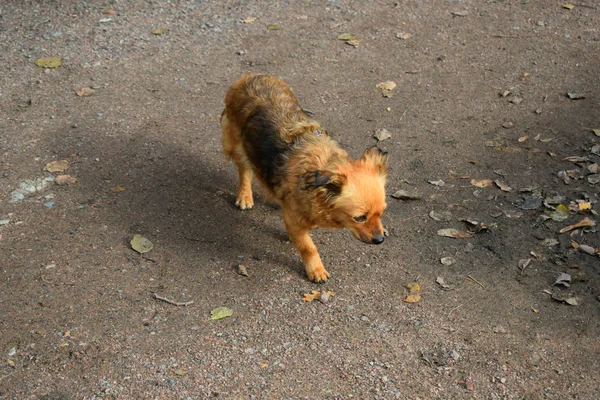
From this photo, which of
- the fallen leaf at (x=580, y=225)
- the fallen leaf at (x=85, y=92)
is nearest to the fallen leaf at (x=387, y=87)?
the fallen leaf at (x=580, y=225)

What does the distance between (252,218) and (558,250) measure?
105 inches

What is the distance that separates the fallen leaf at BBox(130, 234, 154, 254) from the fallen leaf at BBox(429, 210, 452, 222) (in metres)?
2.50

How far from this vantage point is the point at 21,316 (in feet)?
15.2

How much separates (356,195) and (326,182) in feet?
0.93

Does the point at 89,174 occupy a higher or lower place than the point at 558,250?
lower

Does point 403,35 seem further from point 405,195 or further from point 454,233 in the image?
point 454,233

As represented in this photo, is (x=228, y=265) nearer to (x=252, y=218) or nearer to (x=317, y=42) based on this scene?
(x=252, y=218)

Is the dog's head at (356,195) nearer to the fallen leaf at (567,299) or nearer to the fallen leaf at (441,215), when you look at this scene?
the fallen leaf at (441,215)

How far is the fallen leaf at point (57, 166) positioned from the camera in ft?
20.8

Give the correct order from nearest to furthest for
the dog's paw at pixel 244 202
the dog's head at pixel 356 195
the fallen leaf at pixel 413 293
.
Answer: the dog's head at pixel 356 195, the fallen leaf at pixel 413 293, the dog's paw at pixel 244 202

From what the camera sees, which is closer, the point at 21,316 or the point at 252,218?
the point at 21,316

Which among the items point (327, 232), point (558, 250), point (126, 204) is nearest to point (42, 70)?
point (126, 204)

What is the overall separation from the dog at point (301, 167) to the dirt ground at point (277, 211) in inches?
20.6

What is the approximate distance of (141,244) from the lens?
5.45 m
